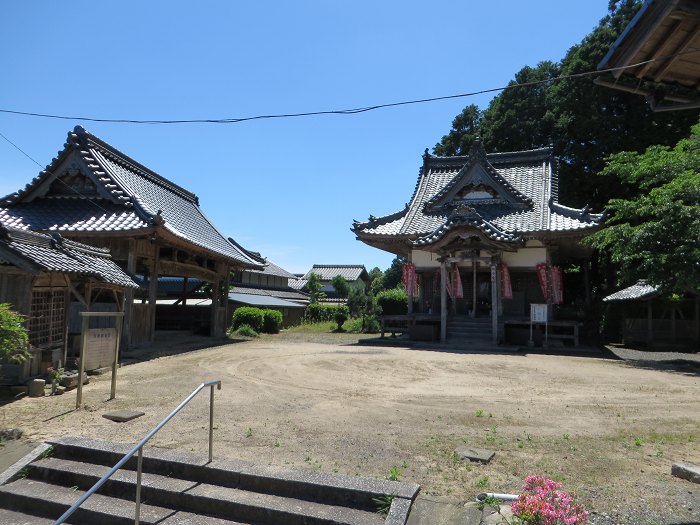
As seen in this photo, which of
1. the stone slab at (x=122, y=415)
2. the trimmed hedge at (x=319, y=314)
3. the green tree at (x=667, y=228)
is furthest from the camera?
the trimmed hedge at (x=319, y=314)

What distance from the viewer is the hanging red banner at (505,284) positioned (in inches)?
726

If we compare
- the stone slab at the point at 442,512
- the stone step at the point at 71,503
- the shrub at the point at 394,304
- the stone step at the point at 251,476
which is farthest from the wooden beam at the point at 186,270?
the stone slab at the point at 442,512

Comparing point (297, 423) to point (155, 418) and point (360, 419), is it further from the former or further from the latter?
point (155, 418)

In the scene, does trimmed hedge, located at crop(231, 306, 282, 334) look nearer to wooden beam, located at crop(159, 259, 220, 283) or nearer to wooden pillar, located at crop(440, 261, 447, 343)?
wooden beam, located at crop(159, 259, 220, 283)

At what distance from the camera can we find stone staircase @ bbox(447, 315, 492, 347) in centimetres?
1800

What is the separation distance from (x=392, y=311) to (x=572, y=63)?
18876 mm

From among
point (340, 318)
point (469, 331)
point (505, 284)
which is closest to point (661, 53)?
point (505, 284)

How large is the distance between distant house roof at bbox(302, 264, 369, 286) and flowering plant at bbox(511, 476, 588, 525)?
54615 mm

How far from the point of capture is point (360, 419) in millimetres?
6898

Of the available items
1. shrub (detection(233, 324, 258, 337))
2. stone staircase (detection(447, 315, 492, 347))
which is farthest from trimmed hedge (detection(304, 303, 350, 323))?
stone staircase (detection(447, 315, 492, 347))

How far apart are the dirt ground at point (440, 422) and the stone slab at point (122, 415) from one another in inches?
6.4

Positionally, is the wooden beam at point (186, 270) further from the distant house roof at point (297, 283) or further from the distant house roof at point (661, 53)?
the distant house roof at point (297, 283)

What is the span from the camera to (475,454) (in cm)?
525

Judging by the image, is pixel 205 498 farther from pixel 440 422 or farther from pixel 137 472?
pixel 440 422
